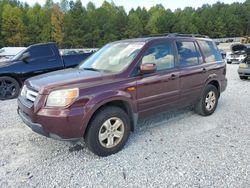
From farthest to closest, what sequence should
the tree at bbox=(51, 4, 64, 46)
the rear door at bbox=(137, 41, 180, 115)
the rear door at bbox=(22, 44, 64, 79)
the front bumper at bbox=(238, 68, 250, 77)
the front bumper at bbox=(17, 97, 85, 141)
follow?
1. the tree at bbox=(51, 4, 64, 46)
2. the front bumper at bbox=(238, 68, 250, 77)
3. the rear door at bbox=(22, 44, 64, 79)
4. the rear door at bbox=(137, 41, 180, 115)
5. the front bumper at bbox=(17, 97, 85, 141)

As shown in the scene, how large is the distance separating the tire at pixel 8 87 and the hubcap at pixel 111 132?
17.0ft

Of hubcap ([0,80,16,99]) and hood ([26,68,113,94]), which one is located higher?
hood ([26,68,113,94])

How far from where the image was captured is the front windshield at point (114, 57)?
430 centimetres

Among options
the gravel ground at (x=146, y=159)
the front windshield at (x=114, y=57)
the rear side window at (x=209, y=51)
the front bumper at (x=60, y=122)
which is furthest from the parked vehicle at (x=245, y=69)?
the front bumper at (x=60, y=122)

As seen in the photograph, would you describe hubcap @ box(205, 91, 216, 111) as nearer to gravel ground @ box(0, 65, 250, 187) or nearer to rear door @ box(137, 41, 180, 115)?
gravel ground @ box(0, 65, 250, 187)

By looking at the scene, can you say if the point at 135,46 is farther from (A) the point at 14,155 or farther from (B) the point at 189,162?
(A) the point at 14,155

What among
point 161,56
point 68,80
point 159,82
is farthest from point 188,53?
point 68,80

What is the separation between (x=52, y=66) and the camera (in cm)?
831

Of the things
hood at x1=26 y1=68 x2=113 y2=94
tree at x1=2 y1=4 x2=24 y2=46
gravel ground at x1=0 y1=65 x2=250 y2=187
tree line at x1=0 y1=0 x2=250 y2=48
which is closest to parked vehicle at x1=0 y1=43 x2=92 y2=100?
gravel ground at x1=0 y1=65 x2=250 y2=187

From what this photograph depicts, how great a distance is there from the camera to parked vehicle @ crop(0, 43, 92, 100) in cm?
792

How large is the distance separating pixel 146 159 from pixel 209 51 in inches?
125

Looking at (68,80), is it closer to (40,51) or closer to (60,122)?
(60,122)

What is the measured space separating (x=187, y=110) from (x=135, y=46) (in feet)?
7.96

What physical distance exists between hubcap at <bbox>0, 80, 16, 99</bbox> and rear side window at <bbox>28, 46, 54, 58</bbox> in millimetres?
1164
